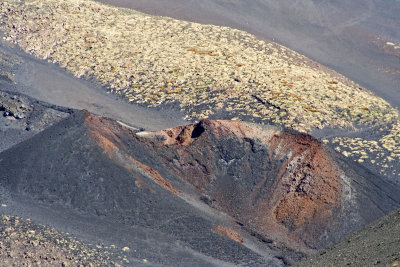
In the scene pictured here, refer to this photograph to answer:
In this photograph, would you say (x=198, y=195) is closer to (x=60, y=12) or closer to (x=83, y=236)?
(x=83, y=236)

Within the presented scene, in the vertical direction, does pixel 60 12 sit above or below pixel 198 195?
above

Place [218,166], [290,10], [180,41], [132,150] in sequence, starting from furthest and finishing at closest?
1. [290,10]
2. [180,41]
3. [218,166]
4. [132,150]

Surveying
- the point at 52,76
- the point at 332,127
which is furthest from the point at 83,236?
the point at 52,76

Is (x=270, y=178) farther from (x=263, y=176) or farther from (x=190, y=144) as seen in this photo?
(x=190, y=144)

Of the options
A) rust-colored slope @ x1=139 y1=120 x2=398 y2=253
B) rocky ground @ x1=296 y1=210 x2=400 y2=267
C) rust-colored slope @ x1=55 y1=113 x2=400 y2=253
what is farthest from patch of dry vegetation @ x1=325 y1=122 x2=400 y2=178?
rocky ground @ x1=296 y1=210 x2=400 y2=267

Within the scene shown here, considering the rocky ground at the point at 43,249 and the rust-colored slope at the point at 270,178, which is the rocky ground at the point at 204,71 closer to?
the rust-colored slope at the point at 270,178

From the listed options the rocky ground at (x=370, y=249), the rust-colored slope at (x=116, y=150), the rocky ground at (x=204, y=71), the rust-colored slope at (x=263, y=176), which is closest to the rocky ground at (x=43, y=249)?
the rust-colored slope at (x=116, y=150)
